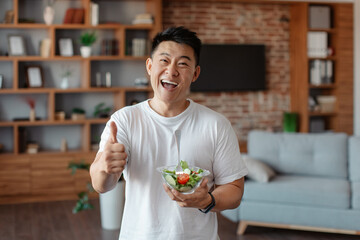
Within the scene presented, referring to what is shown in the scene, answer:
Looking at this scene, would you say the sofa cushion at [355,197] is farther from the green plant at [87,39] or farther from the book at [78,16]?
the book at [78,16]

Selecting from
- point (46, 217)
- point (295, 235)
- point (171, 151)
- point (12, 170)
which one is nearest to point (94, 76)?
point (12, 170)

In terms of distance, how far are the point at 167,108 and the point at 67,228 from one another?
2921 millimetres

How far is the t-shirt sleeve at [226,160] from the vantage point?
1564mm

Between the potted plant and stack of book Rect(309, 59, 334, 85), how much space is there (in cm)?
298

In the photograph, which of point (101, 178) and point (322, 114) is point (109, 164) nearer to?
point (101, 178)

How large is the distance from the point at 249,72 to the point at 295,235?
290 centimetres

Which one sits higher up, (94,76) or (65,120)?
(94,76)

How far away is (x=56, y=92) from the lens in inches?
Answer: 209

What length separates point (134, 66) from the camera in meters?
5.85

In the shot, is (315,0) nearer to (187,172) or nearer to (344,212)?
(344,212)

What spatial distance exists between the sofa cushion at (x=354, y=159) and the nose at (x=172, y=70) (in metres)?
3.04

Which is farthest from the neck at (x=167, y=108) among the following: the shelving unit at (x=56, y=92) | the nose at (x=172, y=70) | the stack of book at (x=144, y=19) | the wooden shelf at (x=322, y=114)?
the wooden shelf at (x=322, y=114)

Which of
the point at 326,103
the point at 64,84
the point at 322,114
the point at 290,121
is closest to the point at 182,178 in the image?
the point at 64,84

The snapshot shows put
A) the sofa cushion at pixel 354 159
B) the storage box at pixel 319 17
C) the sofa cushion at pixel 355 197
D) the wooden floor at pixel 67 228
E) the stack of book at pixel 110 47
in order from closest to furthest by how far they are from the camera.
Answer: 1. the sofa cushion at pixel 355 197
2. the wooden floor at pixel 67 228
3. the sofa cushion at pixel 354 159
4. the stack of book at pixel 110 47
5. the storage box at pixel 319 17
